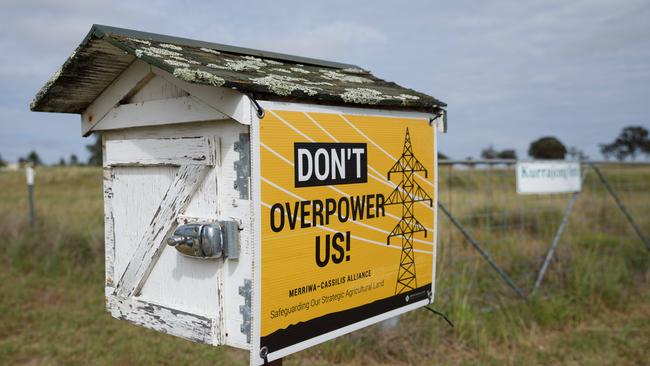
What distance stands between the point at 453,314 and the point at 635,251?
12.4 feet

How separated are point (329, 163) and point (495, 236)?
4576 mm

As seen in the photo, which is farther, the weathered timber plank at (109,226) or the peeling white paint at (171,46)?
the weathered timber plank at (109,226)

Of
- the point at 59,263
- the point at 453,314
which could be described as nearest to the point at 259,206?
the point at 453,314

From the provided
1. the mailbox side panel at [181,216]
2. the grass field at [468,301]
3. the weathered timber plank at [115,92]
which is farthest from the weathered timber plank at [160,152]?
the grass field at [468,301]

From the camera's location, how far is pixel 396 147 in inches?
83.0

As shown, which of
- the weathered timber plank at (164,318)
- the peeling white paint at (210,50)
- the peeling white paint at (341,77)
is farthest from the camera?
the peeling white paint at (341,77)

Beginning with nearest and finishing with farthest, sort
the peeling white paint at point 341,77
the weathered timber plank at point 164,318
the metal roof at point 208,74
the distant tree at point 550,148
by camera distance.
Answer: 1. the metal roof at point 208,74
2. the weathered timber plank at point 164,318
3. the peeling white paint at point 341,77
4. the distant tree at point 550,148

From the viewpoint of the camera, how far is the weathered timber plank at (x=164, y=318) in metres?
1.71

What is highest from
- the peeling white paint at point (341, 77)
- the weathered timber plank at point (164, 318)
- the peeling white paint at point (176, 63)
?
the peeling white paint at point (341, 77)

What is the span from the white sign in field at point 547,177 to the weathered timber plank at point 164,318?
4464mm

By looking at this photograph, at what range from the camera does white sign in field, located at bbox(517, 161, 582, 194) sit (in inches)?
217

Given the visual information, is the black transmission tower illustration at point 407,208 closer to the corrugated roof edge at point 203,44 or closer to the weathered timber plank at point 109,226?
the corrugated roof edge at point 203,44

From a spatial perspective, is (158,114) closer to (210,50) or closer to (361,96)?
(210,50)

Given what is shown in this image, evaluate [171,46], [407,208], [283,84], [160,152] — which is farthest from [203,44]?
[407,208]
